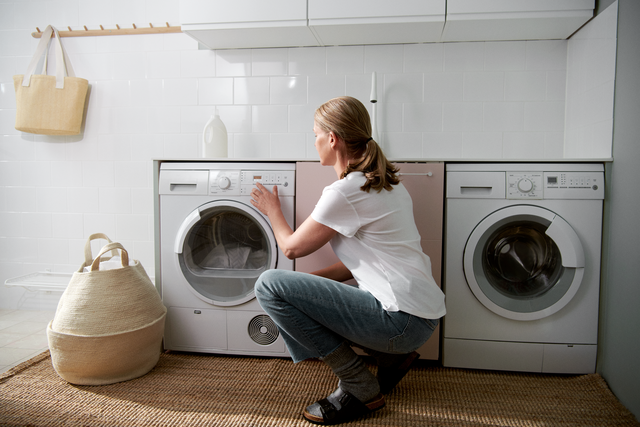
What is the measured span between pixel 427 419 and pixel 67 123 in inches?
95.3

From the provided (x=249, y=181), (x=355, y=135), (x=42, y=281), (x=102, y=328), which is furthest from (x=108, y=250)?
(x=42, y=281)

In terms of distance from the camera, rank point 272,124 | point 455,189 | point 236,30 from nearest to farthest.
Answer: point 455,189 < point 236,30 < point 272,124

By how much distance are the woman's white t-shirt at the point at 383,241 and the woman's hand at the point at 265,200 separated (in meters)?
0.37

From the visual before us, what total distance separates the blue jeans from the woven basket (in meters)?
0.61

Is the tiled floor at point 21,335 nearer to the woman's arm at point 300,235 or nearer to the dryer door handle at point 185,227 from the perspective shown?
the dryer door handle at point 185,227

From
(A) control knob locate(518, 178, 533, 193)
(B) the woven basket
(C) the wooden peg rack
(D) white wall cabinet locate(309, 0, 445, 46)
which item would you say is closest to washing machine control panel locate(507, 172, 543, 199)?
(A) control knob locate(518, 178, 533, 193)

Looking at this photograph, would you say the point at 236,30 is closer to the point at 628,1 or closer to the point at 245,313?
the point at 245,313

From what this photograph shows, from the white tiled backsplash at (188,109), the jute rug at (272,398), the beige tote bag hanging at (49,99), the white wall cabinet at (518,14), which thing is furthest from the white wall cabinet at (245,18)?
the jute rug at (272,398)

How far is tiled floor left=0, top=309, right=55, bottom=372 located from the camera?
73.2 inches

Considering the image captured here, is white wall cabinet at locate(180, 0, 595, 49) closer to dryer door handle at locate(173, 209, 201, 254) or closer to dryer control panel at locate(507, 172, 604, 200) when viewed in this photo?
dryer control panel at locate(507, 172, 604, 200)

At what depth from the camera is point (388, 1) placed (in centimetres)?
192

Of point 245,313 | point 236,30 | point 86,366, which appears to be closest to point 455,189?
point 245,313

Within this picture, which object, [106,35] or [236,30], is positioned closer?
[236,30]

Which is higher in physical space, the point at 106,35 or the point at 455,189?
the point at 106,35
